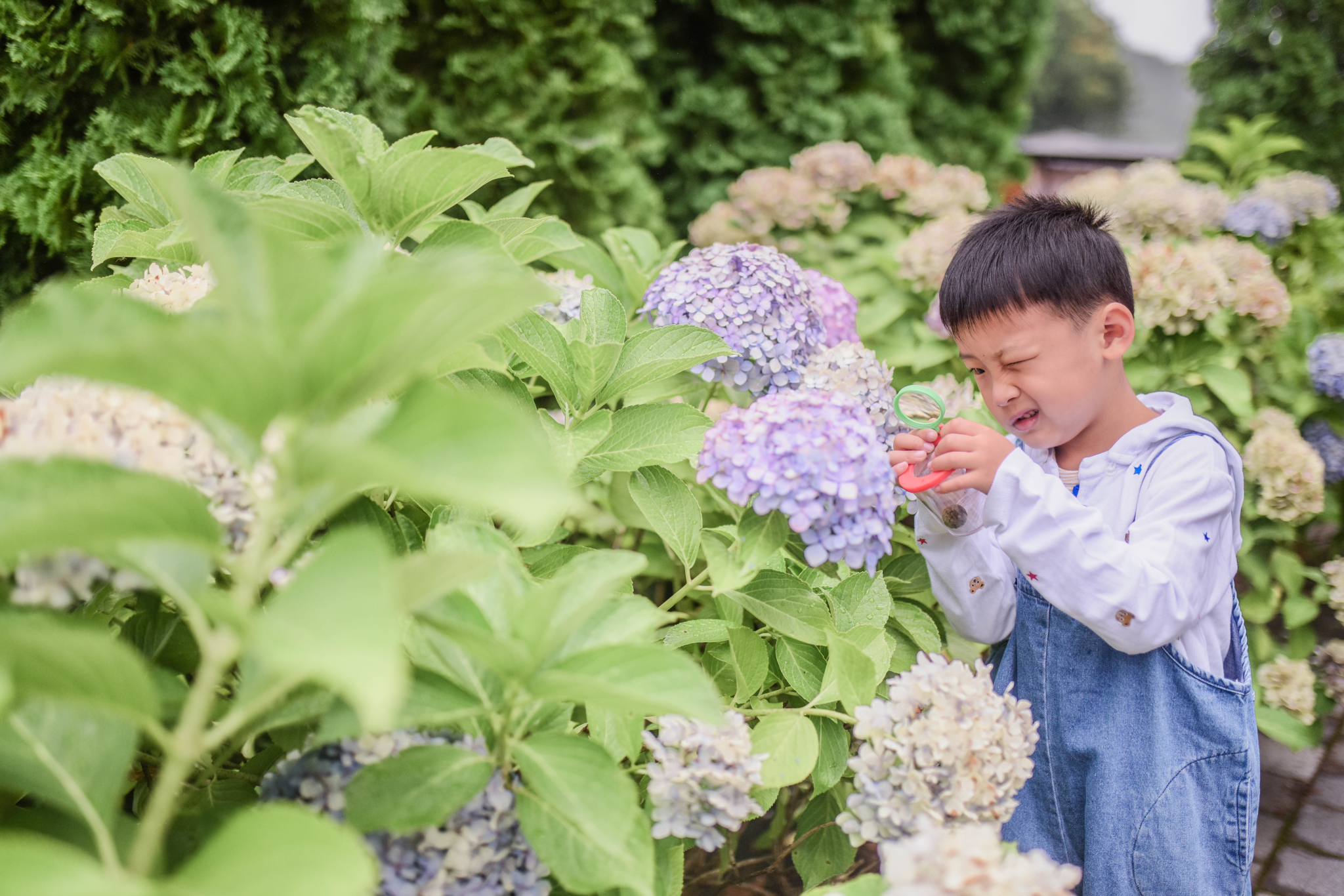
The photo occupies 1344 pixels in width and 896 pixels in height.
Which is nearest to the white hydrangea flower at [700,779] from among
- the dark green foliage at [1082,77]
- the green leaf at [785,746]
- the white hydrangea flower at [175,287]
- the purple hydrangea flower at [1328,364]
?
the green leaf at [785,746]

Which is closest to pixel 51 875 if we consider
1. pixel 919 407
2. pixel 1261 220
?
pixel 919 407

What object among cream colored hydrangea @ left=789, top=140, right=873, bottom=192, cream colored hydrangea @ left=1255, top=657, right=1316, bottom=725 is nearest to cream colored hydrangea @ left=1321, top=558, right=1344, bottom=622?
cream colored hydrangea @ left=1255, top=657, right=1316, bottom=725

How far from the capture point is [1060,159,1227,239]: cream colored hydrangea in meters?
2.89

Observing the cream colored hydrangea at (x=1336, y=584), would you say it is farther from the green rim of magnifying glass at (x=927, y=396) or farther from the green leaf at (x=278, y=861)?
the green leaf at (x=278, y=861)

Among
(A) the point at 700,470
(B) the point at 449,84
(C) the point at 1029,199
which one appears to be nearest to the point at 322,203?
(A) the point at 700,470

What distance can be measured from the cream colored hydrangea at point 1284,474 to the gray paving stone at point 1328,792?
805 millimetres

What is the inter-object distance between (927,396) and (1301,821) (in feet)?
6.52

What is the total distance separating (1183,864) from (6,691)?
143 cm

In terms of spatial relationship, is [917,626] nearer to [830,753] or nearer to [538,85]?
[830,753]

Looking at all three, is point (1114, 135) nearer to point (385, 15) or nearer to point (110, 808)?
point (385, 15)

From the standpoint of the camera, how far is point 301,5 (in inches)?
101

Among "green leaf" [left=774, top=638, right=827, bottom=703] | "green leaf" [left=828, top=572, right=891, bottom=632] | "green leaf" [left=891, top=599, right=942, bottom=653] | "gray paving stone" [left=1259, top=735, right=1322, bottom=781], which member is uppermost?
"green leaf" [left=828, top=572, right=891, bottom=632]

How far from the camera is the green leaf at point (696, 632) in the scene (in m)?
1.06

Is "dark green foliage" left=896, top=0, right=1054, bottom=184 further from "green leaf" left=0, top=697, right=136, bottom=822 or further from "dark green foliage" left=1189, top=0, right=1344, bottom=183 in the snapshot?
"green leaf" left=0, top=697, right=136, bottom=822
